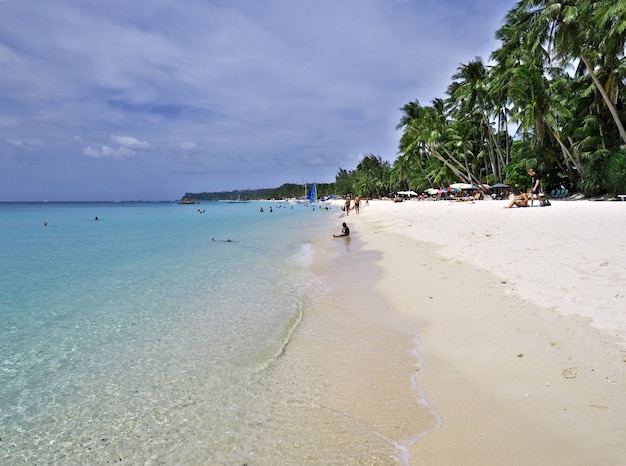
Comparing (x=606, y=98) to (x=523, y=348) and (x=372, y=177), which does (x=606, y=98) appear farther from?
(x=372, y=177)

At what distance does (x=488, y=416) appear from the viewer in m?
3.05

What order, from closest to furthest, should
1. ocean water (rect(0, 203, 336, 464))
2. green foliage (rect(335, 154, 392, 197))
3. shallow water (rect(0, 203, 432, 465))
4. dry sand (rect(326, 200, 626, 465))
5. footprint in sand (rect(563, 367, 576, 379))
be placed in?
dry sand (rect(326, 200, 626, 465)) < shallow water (rect(0, 203, 432, 465)) < ocean water (rect(0, 203, 336, 464)) < footprint in sand (rect(563, 367, 576, 379)) < green foliage (rect(335, 154, 392, 197))

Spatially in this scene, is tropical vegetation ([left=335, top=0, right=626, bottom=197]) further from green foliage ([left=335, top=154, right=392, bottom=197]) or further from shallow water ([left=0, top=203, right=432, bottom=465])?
green foliage ([left=335, top=154, right=392, bottom=197])

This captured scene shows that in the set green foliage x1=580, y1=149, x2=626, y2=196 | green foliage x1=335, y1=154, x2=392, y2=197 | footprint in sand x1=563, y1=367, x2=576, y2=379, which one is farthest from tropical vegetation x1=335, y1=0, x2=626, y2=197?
green foliage x1=335, y1=154, x2=392, y2=197

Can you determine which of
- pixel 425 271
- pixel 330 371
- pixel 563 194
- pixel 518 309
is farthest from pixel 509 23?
pixel 330 371

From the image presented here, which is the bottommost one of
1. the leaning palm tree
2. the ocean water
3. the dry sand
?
the ocean water

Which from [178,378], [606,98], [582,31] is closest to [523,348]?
[178,378]

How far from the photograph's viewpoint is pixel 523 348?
413 cm

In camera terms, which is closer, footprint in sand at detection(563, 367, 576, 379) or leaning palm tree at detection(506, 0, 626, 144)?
footprint in sand at detection(563, 367, 576, 379)

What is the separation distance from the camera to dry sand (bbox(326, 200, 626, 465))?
2686 mm

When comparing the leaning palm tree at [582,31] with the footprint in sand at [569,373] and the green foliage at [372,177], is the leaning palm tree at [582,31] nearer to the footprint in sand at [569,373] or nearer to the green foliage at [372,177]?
the footprint in sand at [569,373]

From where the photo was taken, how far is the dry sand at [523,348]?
2.69 m

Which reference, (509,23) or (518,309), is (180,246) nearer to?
(518,309)

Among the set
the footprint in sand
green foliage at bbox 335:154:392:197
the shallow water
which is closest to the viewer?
the shallow water
